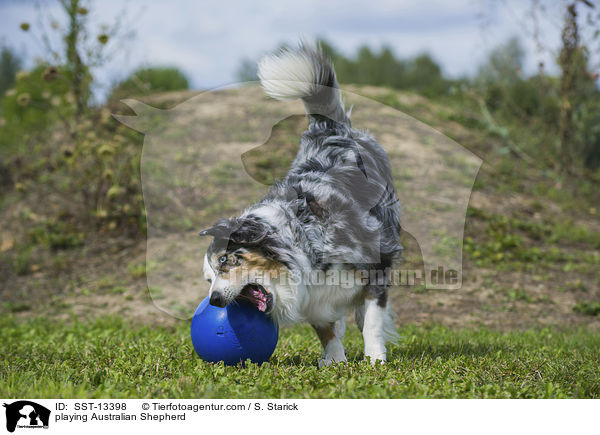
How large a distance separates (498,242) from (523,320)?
6.78 ft

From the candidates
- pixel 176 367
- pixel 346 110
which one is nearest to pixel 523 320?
pixel 346 110

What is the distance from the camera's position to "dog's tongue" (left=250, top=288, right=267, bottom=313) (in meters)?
3.72

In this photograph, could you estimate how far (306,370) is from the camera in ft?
12.0

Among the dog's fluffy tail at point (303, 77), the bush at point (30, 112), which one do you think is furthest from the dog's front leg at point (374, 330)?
the bush at point (30, 112)

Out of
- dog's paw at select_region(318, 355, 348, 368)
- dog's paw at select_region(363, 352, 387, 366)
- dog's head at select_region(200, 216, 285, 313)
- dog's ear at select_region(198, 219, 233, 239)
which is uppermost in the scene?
dog's ear at select_region(198, 219, 233, 239)

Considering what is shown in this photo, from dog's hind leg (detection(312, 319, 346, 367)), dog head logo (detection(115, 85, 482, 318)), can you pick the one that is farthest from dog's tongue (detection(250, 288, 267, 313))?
dog head logo (detection(115, 85, 482, 318))

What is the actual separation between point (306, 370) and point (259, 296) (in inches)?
22.7

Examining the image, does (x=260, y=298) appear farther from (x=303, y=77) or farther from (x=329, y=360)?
(x=303, y=77)

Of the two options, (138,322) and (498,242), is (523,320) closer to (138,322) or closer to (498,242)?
(498,242)

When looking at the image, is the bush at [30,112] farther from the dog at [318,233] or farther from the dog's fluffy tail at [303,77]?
the dog at [318,233]

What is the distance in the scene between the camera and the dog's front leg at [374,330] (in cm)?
405

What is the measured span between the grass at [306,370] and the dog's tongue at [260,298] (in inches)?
15.3

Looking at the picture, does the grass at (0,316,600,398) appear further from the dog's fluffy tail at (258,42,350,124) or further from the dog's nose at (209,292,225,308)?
the dog's fluffy tail at (258,42,350,124)
